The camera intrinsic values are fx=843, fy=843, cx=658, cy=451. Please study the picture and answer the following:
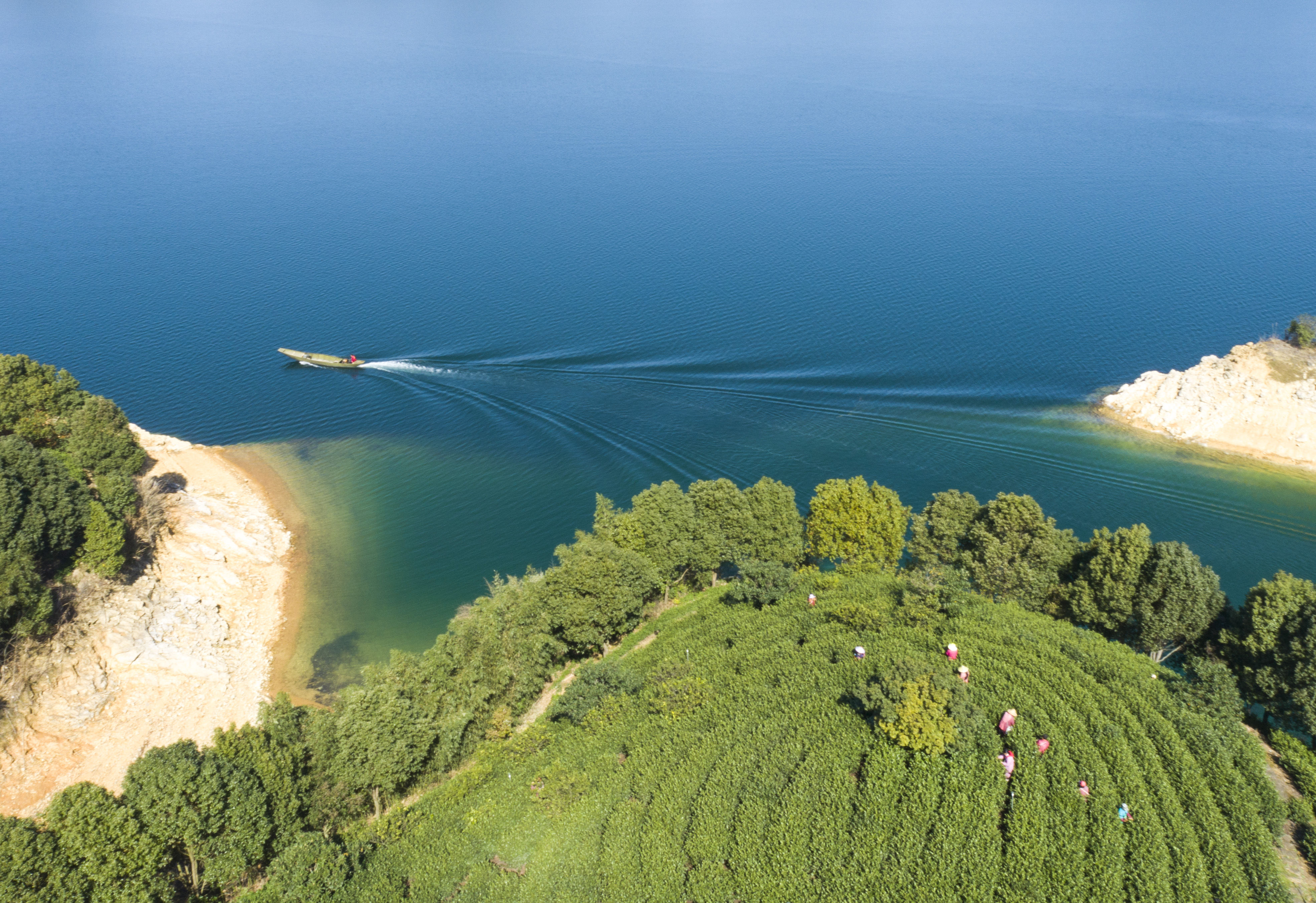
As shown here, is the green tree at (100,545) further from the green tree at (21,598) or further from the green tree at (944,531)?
the green tree at (944,531)

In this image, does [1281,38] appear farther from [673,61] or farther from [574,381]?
Answer: [574,381]

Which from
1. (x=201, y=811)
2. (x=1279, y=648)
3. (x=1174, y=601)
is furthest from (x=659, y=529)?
(x=1279, y=648)

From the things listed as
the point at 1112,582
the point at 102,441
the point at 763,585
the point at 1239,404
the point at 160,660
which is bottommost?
the point at 160,660

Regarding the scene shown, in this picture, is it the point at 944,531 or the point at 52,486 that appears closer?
the point at 52,486

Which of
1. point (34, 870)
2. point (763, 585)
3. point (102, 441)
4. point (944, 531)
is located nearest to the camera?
point (34, 870)

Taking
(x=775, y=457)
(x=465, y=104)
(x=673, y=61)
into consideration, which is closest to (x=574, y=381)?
(x=775, y=457)

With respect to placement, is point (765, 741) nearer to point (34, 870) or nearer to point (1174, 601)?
point (1174, 601)

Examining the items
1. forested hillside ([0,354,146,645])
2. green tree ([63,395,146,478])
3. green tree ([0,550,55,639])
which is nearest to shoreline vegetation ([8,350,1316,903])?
forested hillside ([0,354,146,645])
